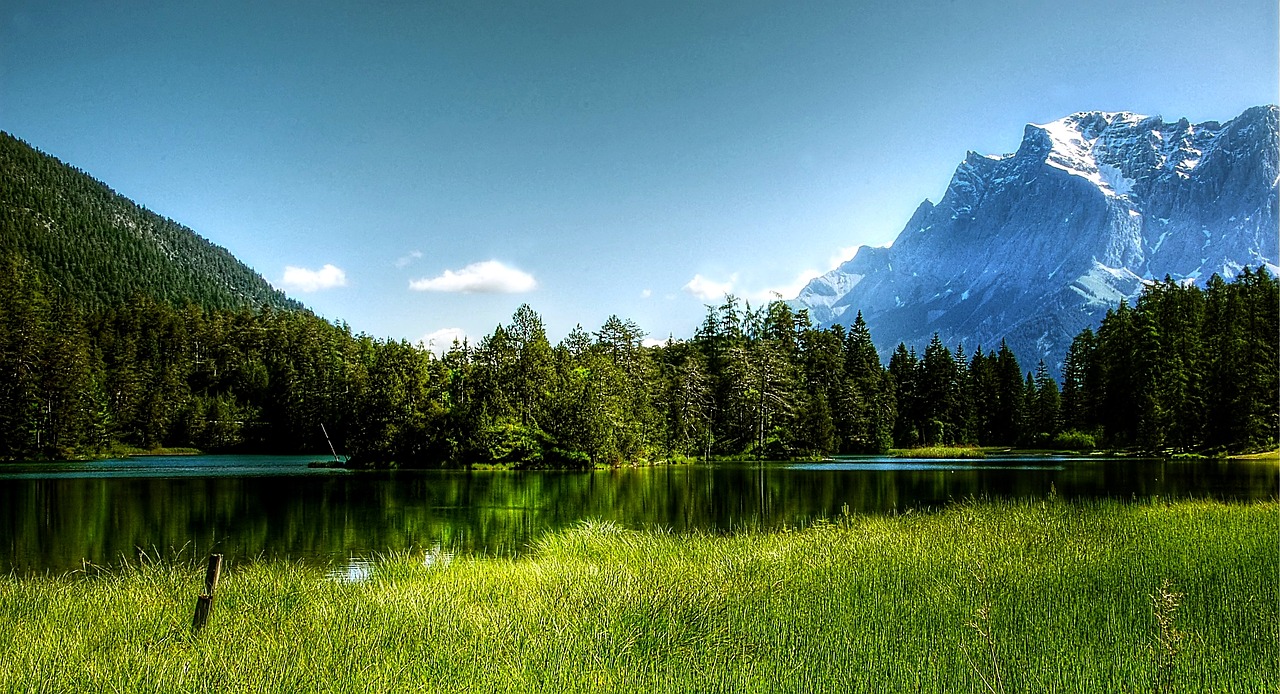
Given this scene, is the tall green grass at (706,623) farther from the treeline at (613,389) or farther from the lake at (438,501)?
the treeline at (613,389)

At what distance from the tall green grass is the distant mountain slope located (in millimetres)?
142601

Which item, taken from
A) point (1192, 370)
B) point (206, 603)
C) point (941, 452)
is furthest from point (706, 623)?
point (941, 452)

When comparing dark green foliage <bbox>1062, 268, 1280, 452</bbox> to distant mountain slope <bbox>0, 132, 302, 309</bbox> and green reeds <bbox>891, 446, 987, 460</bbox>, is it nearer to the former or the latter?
green reeds <bbox>891, 446, 987, 460</bbox>

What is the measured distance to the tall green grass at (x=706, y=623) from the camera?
25.0 feet

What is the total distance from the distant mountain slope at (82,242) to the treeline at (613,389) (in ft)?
193

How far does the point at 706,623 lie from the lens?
372 inches

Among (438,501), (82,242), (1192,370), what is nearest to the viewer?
(438,501)

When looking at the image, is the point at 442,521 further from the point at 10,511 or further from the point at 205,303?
the point at 205,303

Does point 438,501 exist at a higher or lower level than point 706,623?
lower

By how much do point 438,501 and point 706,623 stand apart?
23.9 m

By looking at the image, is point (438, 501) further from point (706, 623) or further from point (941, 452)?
point (941, 452)

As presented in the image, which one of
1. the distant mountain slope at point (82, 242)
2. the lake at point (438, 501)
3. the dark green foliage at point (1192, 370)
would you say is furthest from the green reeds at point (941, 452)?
the distant mountain slope at point (82, 242)

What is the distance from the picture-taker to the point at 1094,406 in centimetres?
7481

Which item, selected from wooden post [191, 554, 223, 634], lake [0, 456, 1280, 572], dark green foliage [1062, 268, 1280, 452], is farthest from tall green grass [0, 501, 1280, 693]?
dark green foliage [1062, 268, 1280, 452]
